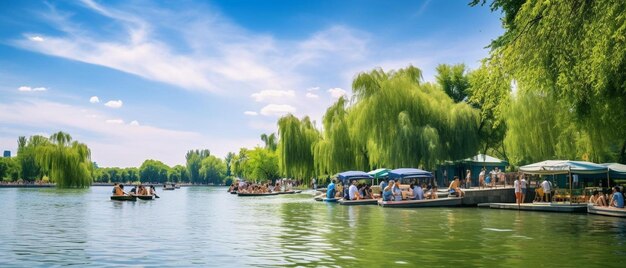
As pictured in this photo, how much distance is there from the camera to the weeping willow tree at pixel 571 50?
503 inches

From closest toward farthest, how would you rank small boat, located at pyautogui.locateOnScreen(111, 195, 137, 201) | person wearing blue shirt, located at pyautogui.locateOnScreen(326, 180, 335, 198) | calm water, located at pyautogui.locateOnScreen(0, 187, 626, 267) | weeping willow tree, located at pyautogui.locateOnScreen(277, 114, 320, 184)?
calm water, located at pyautogui.locateOnScreen(0, 187, 626, 267) < person wearing blue shirt, located at pyautogui.locateOnScreen(326, 180, 335, 198) < small boat, located at pyautogui.locateOnScreen(111, 195, 137, 201) < weeping willow tree, located at pyautogui.locateOnScreen(277, 114, 320, 184)

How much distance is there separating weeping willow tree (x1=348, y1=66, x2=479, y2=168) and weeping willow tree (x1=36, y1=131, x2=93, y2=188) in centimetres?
4103

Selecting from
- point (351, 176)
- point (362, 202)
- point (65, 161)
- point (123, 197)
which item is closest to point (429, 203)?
point (362, 202)

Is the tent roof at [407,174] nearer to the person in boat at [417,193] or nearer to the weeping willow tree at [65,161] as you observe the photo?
the person in boat at [417,193]

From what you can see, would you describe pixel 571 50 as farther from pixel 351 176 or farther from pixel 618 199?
pixel 351 176

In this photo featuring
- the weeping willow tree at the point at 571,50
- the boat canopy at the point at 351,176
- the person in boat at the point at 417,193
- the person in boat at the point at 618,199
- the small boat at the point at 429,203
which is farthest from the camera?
the boat canopy at the point at 351,176

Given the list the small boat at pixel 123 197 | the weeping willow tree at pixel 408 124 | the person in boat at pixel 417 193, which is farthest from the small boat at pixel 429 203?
the small boat at pixel 123 197

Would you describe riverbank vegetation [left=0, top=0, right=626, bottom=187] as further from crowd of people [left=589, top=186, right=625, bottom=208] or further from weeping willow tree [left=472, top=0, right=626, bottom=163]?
crowd of people [left=589, top=186, right=625, bottom=208]

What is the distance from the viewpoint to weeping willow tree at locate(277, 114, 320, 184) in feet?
186

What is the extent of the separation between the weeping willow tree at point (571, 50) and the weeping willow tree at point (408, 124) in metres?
17.7

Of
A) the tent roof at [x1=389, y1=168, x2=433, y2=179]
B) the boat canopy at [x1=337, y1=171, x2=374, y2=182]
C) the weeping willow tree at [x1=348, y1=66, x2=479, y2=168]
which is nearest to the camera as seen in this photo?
the tent roof at [x1=389, y1=168, x2=433, y2=179]

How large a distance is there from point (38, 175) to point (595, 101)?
122m

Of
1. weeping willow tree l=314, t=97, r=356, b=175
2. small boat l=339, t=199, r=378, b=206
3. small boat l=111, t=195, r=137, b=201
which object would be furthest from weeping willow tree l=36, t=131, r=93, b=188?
small boat l=339, t=199, r=378, b=206

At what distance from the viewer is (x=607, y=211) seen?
22.9m
